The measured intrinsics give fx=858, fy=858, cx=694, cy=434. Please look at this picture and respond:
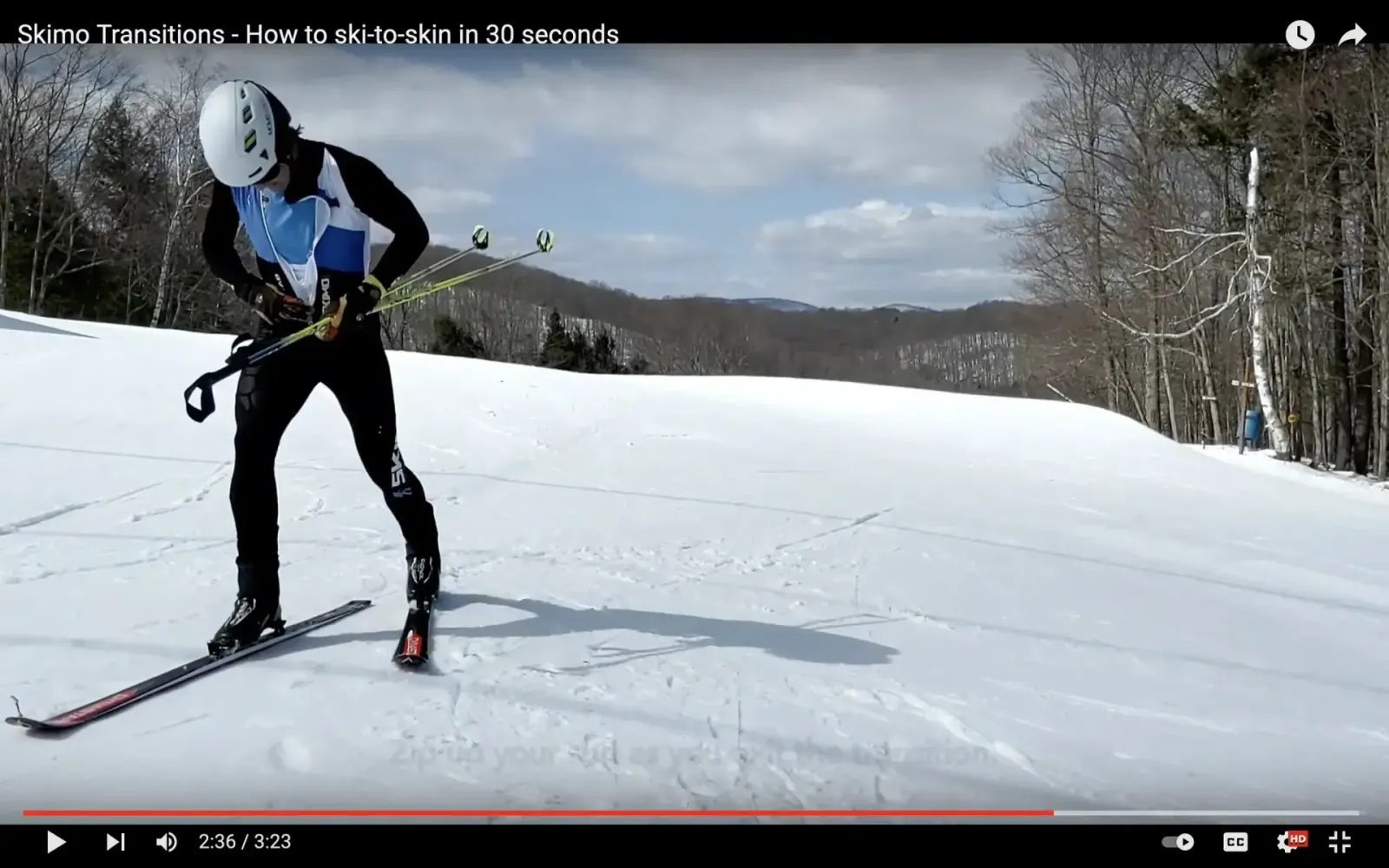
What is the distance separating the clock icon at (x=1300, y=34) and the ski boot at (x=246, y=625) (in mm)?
2857

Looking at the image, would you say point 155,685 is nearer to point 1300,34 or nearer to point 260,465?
point 260,465

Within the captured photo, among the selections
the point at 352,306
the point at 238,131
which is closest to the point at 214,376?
the point at 352,306

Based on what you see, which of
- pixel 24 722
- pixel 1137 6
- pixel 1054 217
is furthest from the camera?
pixel 1054 217

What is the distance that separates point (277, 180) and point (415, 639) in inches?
45.1

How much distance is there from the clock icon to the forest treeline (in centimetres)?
27

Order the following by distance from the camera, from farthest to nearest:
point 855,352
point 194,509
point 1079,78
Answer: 1. point 194,509
2. point 855,352
3. point 1079,78

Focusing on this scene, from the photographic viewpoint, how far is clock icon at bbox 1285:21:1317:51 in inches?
79.9

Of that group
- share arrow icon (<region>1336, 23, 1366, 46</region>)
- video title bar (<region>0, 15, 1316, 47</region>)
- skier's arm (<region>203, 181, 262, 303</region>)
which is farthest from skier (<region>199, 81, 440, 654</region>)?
share arrow icon (<region>1336, 23, 1366, 46</region>)

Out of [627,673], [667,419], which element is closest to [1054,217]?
[667,419]

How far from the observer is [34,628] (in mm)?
2119

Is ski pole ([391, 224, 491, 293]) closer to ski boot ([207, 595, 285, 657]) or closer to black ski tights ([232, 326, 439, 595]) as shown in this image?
black ski tights ([232, 326, 439, 595])
